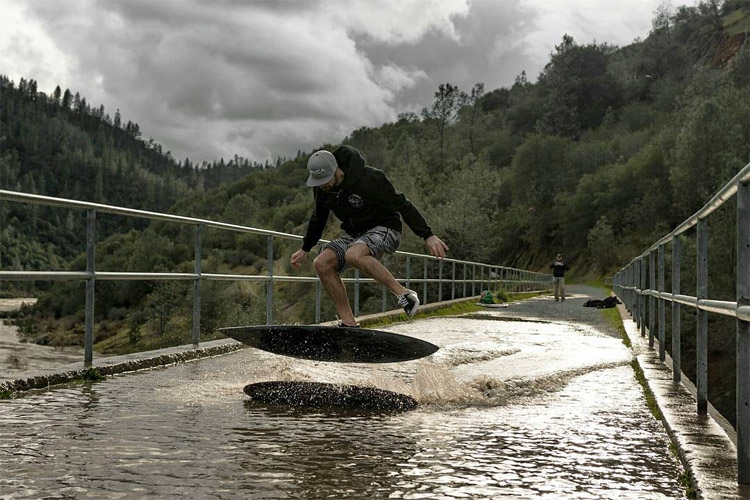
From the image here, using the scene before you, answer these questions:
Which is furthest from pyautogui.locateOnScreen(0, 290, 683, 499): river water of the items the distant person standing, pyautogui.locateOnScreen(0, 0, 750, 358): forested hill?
pyautogui.locateOnScreen(0, 0, 750, 358): forested hill

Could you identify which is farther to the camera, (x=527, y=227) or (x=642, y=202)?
(x=527, y=227)

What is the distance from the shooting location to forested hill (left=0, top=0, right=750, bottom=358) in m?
63.4

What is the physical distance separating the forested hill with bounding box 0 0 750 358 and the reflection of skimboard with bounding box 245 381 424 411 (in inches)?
1348

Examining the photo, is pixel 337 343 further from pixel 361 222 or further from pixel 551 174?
pixel 551 174

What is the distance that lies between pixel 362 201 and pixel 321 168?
566 millimetres

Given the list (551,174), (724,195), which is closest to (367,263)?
(724,195)

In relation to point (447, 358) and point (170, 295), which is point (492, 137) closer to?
point (170, 295)

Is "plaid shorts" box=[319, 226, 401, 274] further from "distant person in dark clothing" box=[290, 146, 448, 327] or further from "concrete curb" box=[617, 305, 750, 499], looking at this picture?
"concrete curb" box=[617, 305, 750, 499]

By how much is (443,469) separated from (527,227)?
9011 centimetres

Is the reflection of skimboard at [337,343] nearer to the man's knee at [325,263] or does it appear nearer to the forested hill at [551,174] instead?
the man's knee at [325,263]

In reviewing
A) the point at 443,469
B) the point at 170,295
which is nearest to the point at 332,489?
the point at 443,469

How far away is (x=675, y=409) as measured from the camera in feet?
15.8

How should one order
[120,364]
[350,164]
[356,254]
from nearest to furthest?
[350,164] < [356,254] < [120,364]

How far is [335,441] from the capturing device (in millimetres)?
3916
